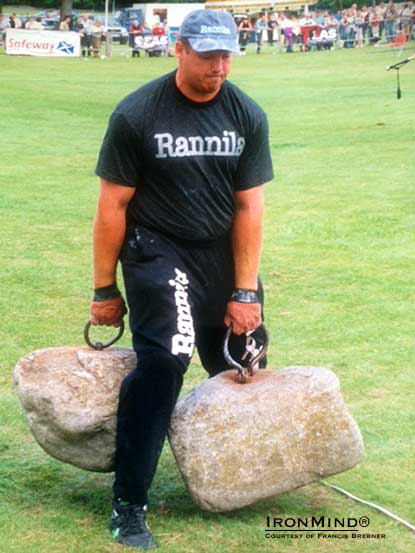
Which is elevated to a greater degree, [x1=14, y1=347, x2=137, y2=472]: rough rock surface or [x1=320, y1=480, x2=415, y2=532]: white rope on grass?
[x1=14, y1=347, x2=137, y2=472]: rough rock surface

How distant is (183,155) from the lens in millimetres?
5031

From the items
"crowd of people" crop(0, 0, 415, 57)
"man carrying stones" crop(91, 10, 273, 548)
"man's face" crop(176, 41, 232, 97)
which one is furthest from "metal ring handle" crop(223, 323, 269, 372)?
"crowd of people" crop(0, 0, 415, 57)

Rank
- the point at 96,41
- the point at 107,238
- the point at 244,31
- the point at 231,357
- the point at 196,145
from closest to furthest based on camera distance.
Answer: the point at 196,145 → the point at 107,238 → the point at 231,357 → the point at 96,41 → the point at 244,31

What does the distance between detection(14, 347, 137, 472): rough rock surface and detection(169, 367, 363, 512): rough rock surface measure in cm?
28

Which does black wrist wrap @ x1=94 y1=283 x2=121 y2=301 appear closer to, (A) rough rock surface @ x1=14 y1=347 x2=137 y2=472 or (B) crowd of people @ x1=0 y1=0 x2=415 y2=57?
(A) rough rock surface @ x1=14 y1=347 x2=137 y2=472

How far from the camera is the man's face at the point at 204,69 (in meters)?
4.91

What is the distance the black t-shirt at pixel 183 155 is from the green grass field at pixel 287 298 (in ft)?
3.82

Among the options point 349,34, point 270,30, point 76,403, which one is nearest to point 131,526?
point 76,403

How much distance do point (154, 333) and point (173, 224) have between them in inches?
17.8

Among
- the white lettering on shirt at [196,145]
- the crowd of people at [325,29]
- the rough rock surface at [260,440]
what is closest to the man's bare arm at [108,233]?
the white lettering on shirt at [196,145]

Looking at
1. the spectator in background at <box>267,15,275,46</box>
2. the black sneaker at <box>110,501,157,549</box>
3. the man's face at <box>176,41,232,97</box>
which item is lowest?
the spectator in background at <box>267,15,275,46</box>

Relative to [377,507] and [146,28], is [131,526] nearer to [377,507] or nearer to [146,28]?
[377,507]

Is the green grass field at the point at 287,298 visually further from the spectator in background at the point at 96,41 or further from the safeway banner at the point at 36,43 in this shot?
the spectator in background at the point at 96,41

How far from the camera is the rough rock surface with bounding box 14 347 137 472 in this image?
517cm
